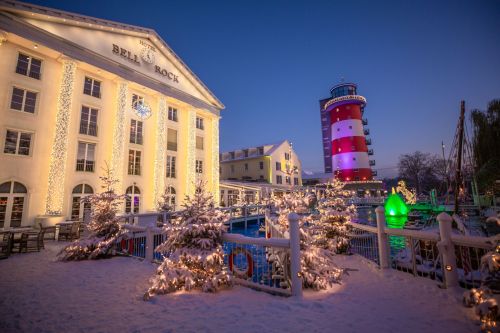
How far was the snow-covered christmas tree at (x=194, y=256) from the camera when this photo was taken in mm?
4727

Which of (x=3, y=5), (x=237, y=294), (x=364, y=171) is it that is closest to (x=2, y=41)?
(x=3, y=5)

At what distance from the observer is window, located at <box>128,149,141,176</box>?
776 inches

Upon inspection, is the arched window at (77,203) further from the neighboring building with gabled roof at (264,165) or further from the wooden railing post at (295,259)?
the neighboring building with gabled roof at (264,165)

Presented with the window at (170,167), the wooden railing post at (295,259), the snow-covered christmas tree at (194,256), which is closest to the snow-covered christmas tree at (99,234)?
the snow-covered christmas tree at (194,256)

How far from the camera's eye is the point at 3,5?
13367mm

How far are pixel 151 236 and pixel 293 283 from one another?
5.17m

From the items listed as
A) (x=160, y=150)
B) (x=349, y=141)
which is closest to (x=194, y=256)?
(x=160, y=150)

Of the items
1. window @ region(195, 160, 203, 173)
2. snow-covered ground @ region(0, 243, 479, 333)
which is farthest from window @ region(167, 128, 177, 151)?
snow-covered ground @ region(0, 243, 479, 333)

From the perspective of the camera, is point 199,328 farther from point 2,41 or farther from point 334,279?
point 2,41

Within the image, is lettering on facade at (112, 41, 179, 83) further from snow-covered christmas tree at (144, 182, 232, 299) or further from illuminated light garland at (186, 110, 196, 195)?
snow-covered christmas tree at (144, 182, 232, 299)

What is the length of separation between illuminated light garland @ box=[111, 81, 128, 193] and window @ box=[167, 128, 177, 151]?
195 inches

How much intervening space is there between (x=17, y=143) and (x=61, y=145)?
207 cm

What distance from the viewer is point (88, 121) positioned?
17.4m

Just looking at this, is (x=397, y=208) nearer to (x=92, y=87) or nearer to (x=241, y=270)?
(x=241, y=270)
